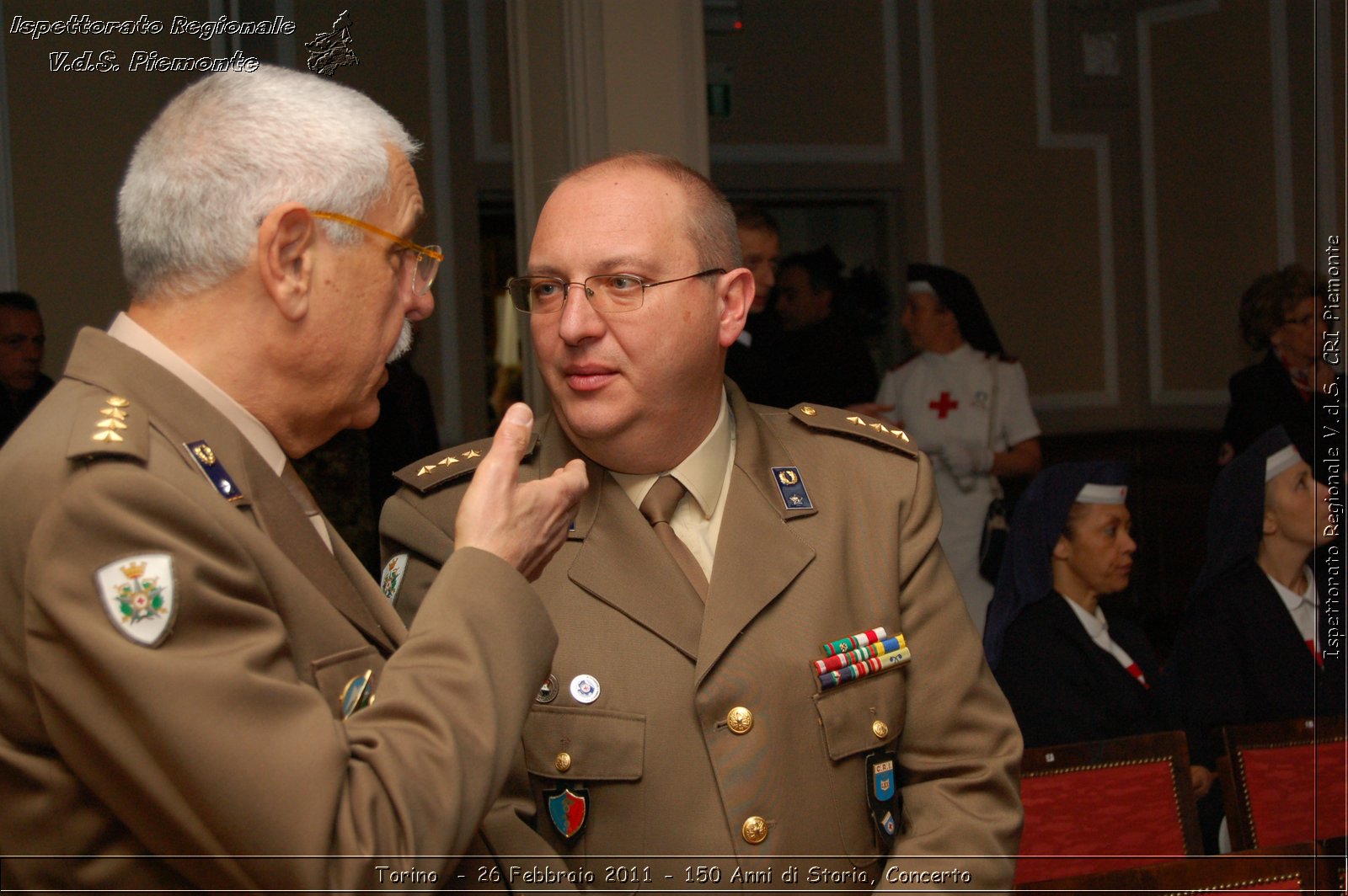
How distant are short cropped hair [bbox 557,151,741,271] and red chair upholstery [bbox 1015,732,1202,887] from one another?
1206mm

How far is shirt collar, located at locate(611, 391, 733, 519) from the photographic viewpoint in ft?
6.01

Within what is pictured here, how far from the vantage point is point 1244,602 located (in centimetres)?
321

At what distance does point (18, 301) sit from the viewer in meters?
3.41

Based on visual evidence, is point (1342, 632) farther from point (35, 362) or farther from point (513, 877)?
point (35, 362)

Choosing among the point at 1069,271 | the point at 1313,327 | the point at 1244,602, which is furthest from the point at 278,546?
the point at 1069,271

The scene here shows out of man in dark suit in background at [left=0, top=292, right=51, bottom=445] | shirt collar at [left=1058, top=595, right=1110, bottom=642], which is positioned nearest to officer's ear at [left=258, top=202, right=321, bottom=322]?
man in dark suit in background at [left=0, top=292, right=51, bottom=445]

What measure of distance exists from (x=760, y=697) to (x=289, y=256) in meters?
0.82

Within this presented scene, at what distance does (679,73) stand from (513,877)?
8.13 ft

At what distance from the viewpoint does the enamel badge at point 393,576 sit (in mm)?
1700

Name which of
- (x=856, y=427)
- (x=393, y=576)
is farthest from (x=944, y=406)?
(x=393, y=576)

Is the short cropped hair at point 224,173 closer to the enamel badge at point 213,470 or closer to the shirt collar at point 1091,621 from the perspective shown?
the enamel badge at point 213,470

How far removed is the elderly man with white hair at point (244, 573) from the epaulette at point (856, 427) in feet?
2.34

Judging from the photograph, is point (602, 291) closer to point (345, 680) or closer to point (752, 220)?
point (345, 680)

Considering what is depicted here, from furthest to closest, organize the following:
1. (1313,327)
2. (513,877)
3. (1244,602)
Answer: (1313,327) → (1244,602) → (513,877)
